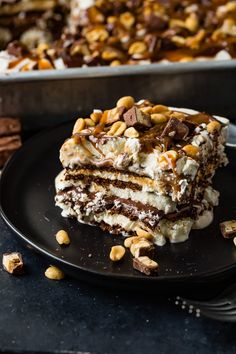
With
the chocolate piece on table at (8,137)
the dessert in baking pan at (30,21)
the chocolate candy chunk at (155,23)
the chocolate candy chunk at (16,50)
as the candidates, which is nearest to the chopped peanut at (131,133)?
the chocolate piece on table at (8,137)

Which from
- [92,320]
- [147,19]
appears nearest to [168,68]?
[147,19]

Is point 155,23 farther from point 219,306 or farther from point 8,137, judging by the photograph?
point 219,306

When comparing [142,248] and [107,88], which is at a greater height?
[107,88]

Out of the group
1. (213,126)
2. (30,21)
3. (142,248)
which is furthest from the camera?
(30,21)

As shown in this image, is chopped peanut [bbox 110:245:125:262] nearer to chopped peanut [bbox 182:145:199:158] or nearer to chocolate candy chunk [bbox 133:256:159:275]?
chocolate candy chunk [bbox 133:256:159:275]

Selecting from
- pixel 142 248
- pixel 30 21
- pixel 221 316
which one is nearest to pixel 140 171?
pixel 142 248

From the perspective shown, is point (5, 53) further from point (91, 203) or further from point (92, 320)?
point (92, 320)
